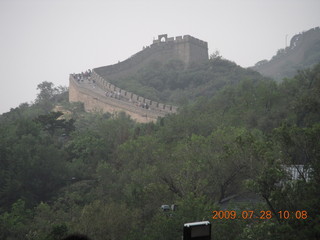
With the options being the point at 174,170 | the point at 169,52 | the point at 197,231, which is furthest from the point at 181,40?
the point at 197,231

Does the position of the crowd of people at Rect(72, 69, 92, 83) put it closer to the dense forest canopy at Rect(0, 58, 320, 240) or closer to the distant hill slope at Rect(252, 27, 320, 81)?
the dense forest canopy at Rect(0, 58, 320, 240)

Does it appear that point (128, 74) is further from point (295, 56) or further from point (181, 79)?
point (295, 56)

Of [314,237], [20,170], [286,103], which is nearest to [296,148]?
[314,237]

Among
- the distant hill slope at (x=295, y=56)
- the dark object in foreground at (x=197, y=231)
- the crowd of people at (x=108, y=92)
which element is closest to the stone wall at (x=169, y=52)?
the crowd of people at (x=108, y=92)

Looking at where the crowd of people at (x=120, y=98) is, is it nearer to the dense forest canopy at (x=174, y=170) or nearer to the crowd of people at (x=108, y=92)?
the crowd of people at (x=108, y=92)
